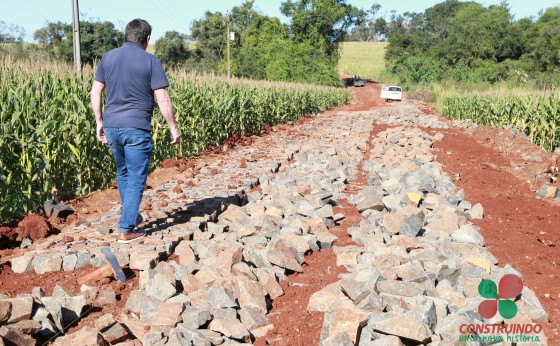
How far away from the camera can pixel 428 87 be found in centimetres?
4672

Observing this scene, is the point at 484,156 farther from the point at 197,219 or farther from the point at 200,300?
the point at 200,300

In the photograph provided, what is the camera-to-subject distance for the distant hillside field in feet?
275

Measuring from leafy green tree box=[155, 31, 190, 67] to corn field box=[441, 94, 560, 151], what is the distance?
31.5 meters

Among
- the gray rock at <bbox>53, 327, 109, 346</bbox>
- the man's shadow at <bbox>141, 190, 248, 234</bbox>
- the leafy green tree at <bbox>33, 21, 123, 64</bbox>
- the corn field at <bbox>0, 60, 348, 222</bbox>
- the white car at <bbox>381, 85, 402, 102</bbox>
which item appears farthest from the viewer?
the white car at <bbox>381, 85, 402, 102</bbox>

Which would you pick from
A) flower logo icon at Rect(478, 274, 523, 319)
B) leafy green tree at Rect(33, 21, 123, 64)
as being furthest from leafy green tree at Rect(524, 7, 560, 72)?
flower logo icon at Rect(478, 274, 523, 319)

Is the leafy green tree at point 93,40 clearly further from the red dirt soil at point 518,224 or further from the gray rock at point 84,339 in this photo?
the gray rock at point 84,339

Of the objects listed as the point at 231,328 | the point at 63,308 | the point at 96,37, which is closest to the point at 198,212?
the point at 63,308

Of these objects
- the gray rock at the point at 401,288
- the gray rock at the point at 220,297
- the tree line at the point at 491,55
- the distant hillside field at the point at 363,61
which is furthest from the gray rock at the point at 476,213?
the distant hillside field at the point at 363,61

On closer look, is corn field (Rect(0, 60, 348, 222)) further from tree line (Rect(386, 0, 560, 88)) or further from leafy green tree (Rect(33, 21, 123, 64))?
tree line (Rect(386, 0, 560, 88))

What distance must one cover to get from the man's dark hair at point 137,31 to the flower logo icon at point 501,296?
3831 mm

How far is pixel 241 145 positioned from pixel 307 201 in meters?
7.28

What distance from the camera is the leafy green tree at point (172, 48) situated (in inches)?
1868

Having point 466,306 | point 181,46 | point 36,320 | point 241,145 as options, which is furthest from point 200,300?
point 181,46

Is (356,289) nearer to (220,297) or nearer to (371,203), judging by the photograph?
(220,297)
